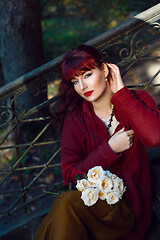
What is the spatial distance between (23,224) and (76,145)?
143 cm

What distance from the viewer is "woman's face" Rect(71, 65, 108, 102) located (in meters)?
2.12

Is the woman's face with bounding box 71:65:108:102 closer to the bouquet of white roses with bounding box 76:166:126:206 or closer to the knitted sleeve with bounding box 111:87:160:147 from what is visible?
the knitted sleeve with bounding box 111:87:160:147

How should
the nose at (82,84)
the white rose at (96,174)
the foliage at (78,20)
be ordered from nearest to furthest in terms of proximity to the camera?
the white rose at (96,174), the nose at (82,84), the foliage at (78,20)

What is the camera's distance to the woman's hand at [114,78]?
7.16 ft

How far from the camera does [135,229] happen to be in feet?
7.51

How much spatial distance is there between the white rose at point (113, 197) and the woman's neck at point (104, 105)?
73 centimetres

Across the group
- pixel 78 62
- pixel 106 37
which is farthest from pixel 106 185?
pixel 106 37

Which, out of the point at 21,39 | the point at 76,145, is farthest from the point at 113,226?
the point at 21,39

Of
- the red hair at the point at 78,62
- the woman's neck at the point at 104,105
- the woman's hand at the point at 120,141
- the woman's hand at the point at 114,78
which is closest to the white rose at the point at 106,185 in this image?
the woman's hand at the point at 120,141

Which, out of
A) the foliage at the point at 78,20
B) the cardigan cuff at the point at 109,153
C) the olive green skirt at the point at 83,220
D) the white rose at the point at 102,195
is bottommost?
the olive green skirt at the point at 83,220

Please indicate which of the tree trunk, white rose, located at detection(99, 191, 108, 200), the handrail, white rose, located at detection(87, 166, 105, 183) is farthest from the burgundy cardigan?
the tree trunk

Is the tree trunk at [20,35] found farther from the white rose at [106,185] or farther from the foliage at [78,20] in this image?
the foliage at [78,20]

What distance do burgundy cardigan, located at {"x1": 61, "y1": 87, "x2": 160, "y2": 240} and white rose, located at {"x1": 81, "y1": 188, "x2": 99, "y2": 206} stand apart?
0.87ft

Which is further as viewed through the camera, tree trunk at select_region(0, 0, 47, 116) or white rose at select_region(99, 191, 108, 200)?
tree trunk at select_region(0, 0, 47, 116)
